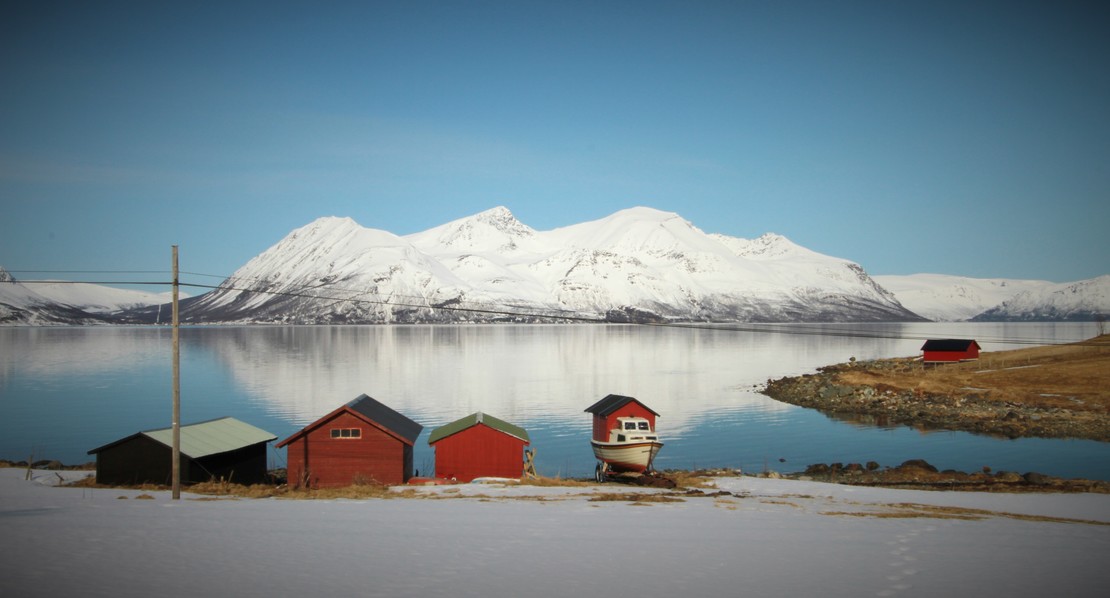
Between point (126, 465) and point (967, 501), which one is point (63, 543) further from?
point (967, 501)

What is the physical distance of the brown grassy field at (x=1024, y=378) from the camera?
64500 mm

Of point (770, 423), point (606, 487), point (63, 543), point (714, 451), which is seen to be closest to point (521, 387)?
point (770, 423)

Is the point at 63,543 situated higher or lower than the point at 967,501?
higher

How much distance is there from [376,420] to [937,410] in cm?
5172

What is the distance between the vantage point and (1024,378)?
7438 cm

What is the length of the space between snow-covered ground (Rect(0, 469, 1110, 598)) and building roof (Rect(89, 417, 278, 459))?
17.9 feet

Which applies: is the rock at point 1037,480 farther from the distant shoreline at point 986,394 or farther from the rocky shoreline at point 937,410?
the distant shoreline at point 986,394

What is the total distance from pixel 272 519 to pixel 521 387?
7167 cm

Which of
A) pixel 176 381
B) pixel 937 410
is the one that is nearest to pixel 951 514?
pixel 176 381

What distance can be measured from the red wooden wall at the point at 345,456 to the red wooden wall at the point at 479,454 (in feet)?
7.81

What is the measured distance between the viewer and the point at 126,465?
31.8m

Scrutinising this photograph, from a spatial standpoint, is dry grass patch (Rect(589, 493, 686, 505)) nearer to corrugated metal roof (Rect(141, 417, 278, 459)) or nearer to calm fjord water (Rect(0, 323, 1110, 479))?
calm fjord water (Rect(0, 323, 1110, 479))

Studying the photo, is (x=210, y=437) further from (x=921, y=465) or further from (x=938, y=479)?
(x=921, y=465)

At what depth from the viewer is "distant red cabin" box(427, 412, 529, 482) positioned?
3619 cm
